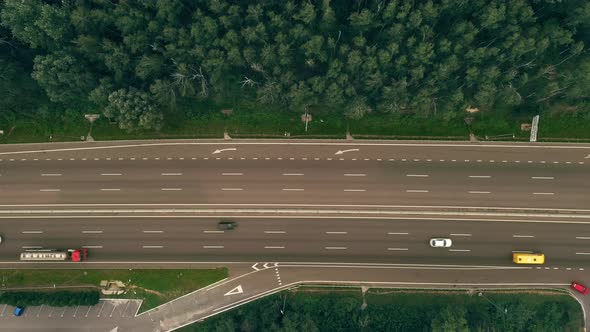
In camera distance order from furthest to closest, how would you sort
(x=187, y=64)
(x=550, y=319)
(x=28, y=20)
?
(x=550, y=319) < (x=187, y=64) < (x=28, y=20)

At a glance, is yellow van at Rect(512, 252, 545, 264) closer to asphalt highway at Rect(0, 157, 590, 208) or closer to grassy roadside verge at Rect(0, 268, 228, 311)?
asphalt highway at Rect(0, 157, 590, 208)

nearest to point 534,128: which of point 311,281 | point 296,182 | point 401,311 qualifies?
point 401,311

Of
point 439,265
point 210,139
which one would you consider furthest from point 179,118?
point 439,265

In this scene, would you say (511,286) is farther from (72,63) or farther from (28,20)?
(28,20)

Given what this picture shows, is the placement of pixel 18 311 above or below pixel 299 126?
below

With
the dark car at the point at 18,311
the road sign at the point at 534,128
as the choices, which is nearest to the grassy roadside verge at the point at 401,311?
the road sign at the point at 534,128

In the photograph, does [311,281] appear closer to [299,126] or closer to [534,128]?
[299,126]
